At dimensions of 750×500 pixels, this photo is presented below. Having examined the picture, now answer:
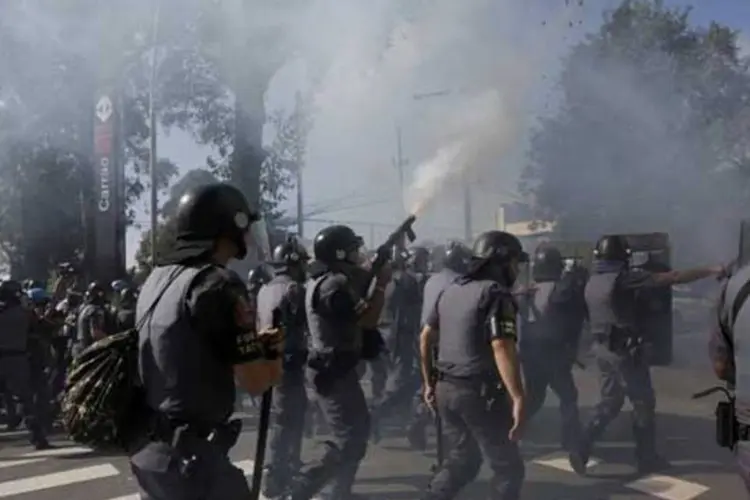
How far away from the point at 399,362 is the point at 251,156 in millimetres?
4061

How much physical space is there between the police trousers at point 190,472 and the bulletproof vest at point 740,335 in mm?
1639

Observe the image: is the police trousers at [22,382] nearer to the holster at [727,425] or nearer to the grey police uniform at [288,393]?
the grey police uniform at [288,393]

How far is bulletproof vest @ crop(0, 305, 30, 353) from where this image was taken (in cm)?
763

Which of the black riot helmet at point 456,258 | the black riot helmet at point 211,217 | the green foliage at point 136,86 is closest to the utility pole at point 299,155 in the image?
the green foliage at point 136,86

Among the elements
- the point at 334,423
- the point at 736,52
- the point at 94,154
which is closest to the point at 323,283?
the point at 334,423

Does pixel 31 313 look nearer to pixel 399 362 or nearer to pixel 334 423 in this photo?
pixel 399 362

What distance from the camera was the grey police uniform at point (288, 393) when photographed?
553 cm

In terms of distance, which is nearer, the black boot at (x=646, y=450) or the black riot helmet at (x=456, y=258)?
the black boot at (x=646, y=450)

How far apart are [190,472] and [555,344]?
4256 millimetres

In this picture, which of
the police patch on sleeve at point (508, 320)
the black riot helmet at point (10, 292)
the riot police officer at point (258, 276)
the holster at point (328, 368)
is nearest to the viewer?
the police patch on sleeve at point (508, 320)

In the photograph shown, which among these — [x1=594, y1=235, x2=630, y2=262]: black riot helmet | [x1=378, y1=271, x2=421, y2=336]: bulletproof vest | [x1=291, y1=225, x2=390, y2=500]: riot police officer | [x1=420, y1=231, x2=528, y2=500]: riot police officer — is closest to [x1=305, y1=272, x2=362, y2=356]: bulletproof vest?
[x1=291, y1=225, x2=390, y2=500]: riot police officer

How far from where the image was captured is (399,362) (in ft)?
25.1

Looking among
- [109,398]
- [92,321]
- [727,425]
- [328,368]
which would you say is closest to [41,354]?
[92,321]

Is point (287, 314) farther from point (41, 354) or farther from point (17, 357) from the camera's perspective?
point (41, 354)
